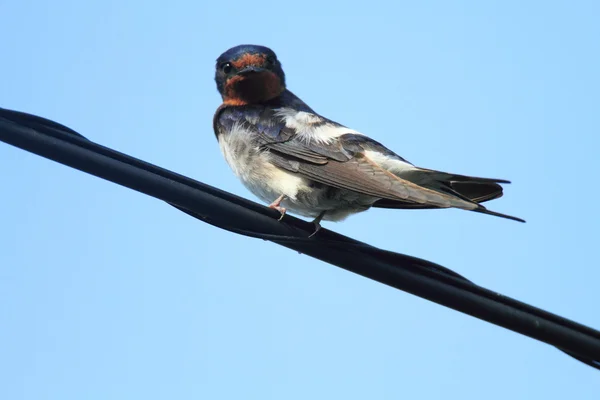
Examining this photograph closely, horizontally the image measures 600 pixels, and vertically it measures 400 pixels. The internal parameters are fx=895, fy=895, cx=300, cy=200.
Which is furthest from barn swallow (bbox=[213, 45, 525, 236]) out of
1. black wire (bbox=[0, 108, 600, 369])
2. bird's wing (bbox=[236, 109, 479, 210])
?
black wire (bbox=[0, 108, 600, 369])

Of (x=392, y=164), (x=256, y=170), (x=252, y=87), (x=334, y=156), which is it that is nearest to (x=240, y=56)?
(x=252, y=87)

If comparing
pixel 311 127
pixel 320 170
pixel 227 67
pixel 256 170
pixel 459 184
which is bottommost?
pixel 459 184

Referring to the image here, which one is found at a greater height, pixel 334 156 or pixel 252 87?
pixel 252 87

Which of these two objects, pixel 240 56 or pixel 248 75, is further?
pixel 240 56

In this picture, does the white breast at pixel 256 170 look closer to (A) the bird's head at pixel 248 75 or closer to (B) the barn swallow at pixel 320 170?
(B) the barn swallow at pixel 320 170

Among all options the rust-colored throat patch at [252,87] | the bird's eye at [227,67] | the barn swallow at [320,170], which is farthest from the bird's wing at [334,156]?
the bird's eye at [227,67]

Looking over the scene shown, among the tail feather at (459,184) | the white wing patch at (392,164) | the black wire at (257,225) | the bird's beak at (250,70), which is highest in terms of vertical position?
the bird's beak at (250,70)

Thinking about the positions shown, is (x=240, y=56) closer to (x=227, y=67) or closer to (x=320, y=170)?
(x=227, y=67)

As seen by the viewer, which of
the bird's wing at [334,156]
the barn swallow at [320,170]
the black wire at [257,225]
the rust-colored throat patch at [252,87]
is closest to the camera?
the black wire at [257,225]
